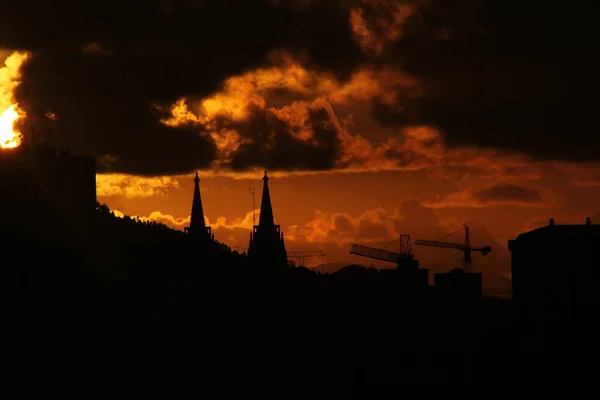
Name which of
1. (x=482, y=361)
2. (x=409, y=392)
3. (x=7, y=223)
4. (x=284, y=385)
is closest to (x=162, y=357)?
(x=284, y=385)

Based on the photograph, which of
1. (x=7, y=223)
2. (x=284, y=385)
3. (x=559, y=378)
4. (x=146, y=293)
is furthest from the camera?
(x=7, y=223)

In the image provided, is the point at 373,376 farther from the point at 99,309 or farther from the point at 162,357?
the point at 99,309

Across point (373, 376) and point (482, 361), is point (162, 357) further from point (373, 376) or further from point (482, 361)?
→ point (482, 361)

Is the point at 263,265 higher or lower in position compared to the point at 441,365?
higher

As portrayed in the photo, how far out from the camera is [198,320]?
15738 cm

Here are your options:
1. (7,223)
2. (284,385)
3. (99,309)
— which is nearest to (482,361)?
(284,385)

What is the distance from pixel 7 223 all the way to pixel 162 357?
189 feet

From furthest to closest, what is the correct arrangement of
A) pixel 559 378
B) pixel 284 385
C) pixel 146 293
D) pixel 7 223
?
1. pixel 7 223
2. pixel 146 293
3. pixel 559 378
4. pixel 284 385

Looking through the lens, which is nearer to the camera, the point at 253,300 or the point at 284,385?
the point at 284,385

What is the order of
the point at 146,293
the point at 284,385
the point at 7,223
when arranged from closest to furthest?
the point at 284,385 → the point at 146,293 → the point at 7,223

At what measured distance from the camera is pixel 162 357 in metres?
139

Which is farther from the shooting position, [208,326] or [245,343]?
[208,326]

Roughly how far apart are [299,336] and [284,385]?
21.6m

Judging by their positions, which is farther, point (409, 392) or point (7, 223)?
point (7, 223)
